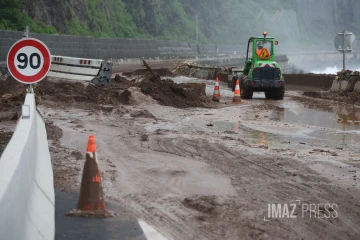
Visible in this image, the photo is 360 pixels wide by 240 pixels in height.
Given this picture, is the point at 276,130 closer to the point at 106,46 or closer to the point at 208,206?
the point at 208,206

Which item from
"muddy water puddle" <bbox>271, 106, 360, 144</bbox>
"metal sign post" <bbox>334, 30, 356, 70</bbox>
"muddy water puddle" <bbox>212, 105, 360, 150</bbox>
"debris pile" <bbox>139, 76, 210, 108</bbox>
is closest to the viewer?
"muddy water puddle" <bbox>212, 105, 360, 150</bbox>

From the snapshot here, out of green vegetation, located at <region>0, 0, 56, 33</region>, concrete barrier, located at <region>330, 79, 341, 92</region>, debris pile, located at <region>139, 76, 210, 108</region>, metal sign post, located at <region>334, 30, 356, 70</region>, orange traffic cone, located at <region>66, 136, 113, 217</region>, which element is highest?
green vegetation, located at <region>0, 0, 56, 33</region>

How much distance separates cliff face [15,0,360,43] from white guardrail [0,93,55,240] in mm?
41155

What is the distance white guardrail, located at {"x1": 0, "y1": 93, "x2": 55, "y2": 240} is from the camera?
4.02 m

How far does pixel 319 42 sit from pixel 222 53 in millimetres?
52861

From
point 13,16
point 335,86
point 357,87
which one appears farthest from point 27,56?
point 13,16

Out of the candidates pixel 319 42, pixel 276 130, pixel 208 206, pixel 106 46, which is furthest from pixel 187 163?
pixel 319 42

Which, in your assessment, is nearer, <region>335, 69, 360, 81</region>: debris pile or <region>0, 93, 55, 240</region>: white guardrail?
<region>0, 93, 55, 240</region>: white guardrail

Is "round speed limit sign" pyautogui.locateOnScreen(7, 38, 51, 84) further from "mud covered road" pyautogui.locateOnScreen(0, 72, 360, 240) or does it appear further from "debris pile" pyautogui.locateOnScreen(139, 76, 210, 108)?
"debris pile" pyautogui.locateOnScreen(139, 76, 210, 108)

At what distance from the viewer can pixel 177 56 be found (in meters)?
72.1

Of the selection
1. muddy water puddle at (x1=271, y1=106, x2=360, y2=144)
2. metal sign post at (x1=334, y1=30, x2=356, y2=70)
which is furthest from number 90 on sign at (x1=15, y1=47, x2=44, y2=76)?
metal sign post at (x1=334, y1=30, x2=356, y2=70)

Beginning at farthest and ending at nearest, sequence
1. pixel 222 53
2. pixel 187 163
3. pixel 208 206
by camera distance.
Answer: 1. pixel 222 53
2. pixel 187 163
3. pixel 208 206

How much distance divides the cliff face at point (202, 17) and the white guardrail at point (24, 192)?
41155mm

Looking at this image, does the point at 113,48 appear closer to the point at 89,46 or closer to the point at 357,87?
the point at 89,46
